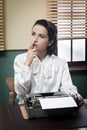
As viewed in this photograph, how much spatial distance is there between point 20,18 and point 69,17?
58 cm

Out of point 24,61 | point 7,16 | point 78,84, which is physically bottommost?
point 78,84

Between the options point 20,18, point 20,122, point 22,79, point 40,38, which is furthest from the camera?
point 20,18

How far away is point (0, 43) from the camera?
2.74m

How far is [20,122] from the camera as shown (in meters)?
1.36

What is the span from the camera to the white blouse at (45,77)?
1.88 meters

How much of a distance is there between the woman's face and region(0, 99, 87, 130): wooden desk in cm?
58

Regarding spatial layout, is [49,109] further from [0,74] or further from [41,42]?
[0,74]

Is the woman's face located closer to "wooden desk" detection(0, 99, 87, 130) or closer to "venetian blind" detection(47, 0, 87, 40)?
"wooden desk" detection(0, 99, 87, 130)

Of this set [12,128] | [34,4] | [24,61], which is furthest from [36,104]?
[34,4]

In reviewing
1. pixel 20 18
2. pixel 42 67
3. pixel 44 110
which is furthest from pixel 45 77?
pixel 20 18

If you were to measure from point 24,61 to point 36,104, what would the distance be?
0.61m

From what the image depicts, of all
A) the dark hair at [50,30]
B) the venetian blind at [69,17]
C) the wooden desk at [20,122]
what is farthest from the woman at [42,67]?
the venetian blind at [69,17]

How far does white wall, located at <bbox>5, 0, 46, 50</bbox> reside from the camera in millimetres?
2729

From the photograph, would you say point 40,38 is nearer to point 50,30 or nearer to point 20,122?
point 50,30
